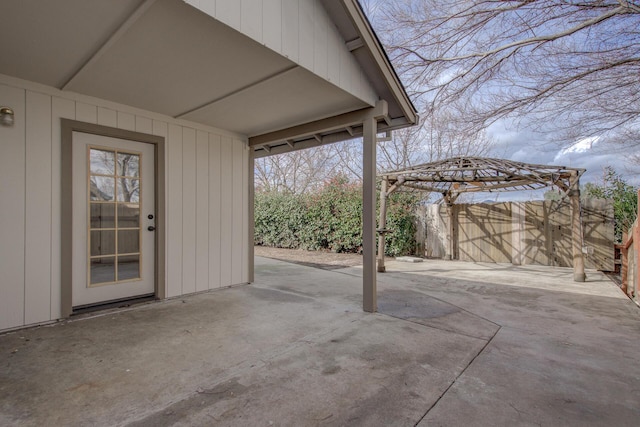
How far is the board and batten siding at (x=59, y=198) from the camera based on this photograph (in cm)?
295

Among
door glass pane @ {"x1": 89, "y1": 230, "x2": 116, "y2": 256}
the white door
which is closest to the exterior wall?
the white door

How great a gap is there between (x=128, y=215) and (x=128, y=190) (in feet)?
0.99

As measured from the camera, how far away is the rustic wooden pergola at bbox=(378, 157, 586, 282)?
573cm

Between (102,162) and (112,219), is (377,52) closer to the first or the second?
(102,162)

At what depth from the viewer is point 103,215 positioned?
12.0 ft

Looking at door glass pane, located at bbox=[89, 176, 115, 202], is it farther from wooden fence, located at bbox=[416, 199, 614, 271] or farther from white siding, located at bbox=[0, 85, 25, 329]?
wooden fence, located at bbox=[416, 199, 614, 271]

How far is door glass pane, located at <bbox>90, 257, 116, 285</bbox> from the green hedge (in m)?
6.24

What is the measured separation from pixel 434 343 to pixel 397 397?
982mm

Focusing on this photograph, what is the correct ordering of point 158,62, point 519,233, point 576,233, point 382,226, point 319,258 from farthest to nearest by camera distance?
point 319,258, point 519,233, point 382,226, point 576,233, point 158,62

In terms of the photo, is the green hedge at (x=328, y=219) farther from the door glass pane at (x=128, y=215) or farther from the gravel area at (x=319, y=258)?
the door glass pane at (x=128, y=215)

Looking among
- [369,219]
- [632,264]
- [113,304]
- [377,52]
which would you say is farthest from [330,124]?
[632,264]

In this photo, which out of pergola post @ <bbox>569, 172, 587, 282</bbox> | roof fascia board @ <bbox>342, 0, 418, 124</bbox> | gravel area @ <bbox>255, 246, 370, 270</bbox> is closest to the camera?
roof fascia board @ <bbox>342, 0, 418, 124</bbox>

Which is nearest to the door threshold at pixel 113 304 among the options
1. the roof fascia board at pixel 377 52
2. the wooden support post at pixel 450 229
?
the roof fascia board at pixel 377 52

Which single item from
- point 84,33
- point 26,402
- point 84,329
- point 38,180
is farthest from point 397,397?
point 38,180
